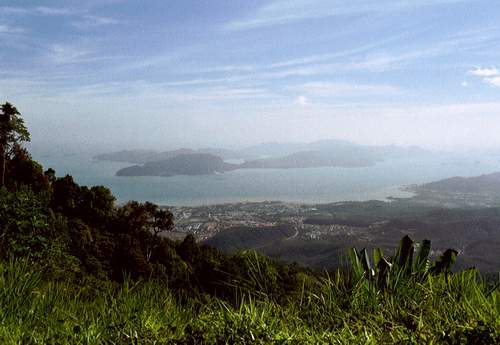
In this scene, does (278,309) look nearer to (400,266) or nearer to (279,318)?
(279,318)

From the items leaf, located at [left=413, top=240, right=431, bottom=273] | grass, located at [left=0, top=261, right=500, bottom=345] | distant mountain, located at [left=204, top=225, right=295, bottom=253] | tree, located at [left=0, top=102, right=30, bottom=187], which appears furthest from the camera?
distant mountain, located at [left=204, top=225, right=295, bottom=253]

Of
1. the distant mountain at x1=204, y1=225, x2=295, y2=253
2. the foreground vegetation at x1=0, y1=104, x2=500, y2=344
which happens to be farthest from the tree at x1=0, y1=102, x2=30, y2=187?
the distant mountain at x1=204, y1=225, x2=295, y2=253

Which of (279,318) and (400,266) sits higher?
(400,266)

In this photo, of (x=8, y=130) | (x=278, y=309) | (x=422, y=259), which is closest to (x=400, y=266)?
(x=422, y=259)

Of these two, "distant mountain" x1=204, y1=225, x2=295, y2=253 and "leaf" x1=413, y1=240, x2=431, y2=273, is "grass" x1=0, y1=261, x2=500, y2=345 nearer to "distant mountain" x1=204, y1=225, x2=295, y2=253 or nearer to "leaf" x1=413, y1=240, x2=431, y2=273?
"leaf" x1=413, y1=240, x2=431, y2=273

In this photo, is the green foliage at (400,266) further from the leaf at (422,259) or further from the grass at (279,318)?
the grass at (279,318)

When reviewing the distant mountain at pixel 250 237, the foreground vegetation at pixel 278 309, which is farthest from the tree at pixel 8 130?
the distant mountain at pixel 250 237

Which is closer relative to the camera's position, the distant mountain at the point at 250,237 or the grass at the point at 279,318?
the grass at the point at 279,318

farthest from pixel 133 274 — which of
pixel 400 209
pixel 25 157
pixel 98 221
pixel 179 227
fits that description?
pixel 400 209
